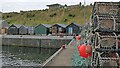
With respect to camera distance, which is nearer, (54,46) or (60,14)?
(54,46)

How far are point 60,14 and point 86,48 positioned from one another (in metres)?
68.2

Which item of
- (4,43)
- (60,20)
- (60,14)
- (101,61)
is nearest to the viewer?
(101,61)

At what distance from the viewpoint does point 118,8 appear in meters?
9.62

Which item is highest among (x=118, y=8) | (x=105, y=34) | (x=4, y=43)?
(x=118, y=8)

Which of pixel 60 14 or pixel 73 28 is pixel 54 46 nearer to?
pixel 73 28

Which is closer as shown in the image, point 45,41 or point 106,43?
point 106,43

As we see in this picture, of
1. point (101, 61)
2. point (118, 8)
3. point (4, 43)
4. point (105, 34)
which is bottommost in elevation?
point (4, 43)

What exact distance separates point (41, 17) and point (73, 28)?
102ft

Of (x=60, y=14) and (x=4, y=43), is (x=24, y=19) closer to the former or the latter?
(x=60, y=14)

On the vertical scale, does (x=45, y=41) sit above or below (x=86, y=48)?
below

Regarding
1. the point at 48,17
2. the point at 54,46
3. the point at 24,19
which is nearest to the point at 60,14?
the point at 48,17

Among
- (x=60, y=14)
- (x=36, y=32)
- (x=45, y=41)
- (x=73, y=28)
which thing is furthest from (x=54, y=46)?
(x=60, y=14)

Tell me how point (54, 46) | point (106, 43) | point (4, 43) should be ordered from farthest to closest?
1. point (4, 43)
2. point (54, 46)
3. point (106, 43)

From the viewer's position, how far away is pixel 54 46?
40.2 metres
